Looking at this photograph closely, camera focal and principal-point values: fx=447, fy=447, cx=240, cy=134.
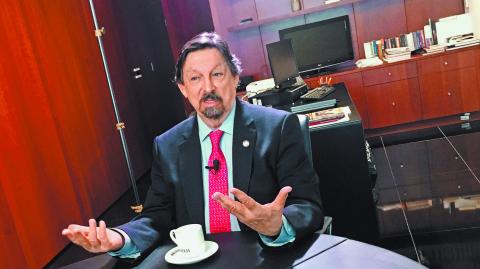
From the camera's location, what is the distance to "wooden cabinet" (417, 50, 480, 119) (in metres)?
4.66

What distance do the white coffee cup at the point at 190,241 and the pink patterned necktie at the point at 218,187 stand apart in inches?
Result: 13.0

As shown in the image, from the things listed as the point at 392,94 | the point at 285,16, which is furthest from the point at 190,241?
the point at 285,16

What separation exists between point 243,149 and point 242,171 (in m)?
0.08

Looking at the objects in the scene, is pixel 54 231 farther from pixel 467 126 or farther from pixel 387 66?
pixel 467 126

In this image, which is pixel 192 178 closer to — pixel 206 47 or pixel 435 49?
pixel 206 47

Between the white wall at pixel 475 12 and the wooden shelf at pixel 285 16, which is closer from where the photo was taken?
the white wall at pixel 475 12

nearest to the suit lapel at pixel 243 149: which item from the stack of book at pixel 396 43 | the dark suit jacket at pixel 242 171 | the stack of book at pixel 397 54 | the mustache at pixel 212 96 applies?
the dark suit jacket at pixel 242 171

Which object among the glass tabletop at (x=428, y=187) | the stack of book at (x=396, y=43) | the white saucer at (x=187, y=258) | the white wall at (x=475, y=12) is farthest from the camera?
the stack of book at (x=396, y=43)

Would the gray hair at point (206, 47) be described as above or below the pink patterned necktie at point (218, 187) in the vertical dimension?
above

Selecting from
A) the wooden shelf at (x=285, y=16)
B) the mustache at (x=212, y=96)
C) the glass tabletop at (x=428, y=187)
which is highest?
the wooden shelf at (x=285, y=16)

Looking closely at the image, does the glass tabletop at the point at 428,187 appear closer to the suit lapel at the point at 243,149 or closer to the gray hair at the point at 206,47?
the suit lapel at the point at 243,149

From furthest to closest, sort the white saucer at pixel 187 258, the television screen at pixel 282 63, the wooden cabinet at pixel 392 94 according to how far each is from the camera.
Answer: the wooden cabinet at pixel 392 94
the television screen at pixel 282 63
the white saucer at pixel 187 258

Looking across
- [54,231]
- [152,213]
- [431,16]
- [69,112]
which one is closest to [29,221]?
[54,231]

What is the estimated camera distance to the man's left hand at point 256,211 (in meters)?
1.07
